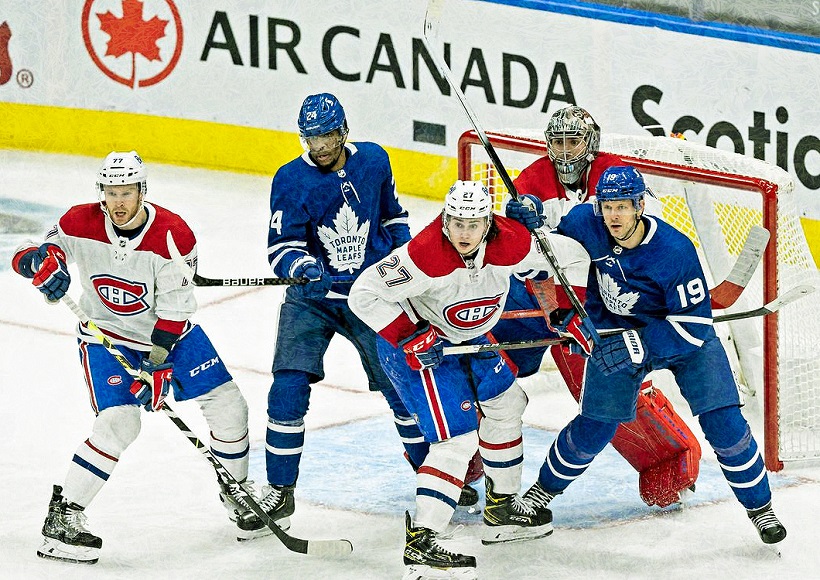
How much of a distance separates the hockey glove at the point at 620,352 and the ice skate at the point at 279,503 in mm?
923

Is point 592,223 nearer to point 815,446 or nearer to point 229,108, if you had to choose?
point 815,446

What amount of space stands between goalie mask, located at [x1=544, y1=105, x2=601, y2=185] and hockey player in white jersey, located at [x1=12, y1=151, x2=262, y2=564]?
1.06 m

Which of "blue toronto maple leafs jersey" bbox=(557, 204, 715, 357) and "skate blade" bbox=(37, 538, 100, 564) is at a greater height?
"blue toronto maple leafs jersey" bbox=(557, 204, 715, 357)

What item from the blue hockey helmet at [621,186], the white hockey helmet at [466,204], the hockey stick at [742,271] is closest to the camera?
the white hockey helmet at [466,204]

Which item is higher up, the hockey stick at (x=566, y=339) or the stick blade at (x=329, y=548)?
the hockey stick at (x=566, y=339)

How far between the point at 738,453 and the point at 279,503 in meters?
1.23

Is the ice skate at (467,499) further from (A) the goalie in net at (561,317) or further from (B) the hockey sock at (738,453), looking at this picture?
(B) the hockey sock at (738,453)

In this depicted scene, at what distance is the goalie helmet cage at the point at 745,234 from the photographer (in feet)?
14.2

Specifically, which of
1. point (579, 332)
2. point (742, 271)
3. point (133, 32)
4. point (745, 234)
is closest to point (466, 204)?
point (579, 332)

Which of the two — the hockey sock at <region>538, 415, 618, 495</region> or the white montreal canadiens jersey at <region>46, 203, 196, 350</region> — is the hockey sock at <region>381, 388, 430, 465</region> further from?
the white montreal canadiens jersey at <region>46, 203, 196, 350</region>

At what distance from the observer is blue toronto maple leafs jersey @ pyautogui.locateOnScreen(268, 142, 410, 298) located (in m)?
3.83

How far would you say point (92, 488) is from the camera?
3615 millimetres

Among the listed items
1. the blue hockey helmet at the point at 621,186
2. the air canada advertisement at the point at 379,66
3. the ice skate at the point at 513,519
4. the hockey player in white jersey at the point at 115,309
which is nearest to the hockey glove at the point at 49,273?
the hockey player in white jersey at the point at 115,309

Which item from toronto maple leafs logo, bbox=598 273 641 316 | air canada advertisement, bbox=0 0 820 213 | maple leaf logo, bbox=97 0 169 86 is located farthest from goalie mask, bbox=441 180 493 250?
maple leaf logo, bbox=97 0 169 86
